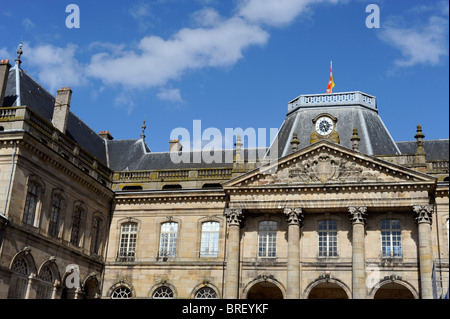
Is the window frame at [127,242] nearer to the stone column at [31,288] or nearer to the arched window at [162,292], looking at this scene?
the arched window at [162,292]

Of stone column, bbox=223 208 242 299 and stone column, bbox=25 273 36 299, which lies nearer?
stone column, bbox=25 273 36 299

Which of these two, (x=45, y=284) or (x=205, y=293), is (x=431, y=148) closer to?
(x=205, y=293)

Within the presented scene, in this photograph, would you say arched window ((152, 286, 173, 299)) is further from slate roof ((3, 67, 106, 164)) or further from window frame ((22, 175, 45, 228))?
slate roof ((3, 67, 106, 164))

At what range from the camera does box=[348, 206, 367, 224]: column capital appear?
28656mm

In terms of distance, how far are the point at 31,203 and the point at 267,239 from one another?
1149 cm

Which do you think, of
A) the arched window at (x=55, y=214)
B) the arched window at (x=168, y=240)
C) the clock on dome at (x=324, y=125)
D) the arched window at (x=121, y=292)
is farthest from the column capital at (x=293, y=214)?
the arched window at (x=55, y=214)

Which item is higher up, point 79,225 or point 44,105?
point 44,105

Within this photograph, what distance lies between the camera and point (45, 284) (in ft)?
87.7

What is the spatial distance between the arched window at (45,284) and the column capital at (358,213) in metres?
14.0

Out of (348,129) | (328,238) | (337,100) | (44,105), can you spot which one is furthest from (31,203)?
(337,100)

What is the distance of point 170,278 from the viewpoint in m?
31.1

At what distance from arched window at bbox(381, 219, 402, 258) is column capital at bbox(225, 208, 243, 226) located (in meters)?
6.90

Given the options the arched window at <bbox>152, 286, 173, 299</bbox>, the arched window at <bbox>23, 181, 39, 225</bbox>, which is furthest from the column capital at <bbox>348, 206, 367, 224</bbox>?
the arched window at <bbox>23, 181, 39, 225</bbox>

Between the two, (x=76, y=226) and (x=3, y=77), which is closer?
(x=3, y=77)
